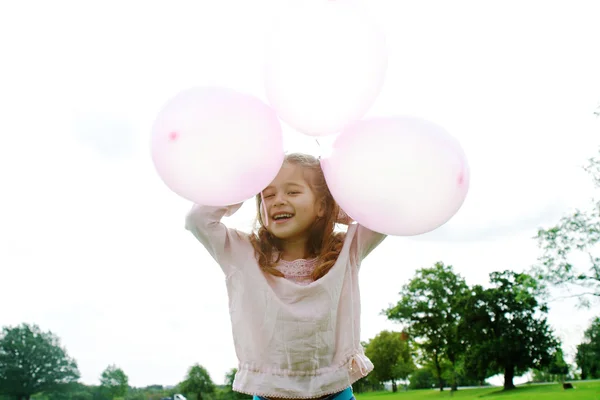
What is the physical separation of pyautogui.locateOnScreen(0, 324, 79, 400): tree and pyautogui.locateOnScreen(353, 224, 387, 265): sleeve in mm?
52539

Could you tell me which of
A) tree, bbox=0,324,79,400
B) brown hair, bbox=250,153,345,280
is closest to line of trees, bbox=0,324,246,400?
tree, bbox=0,324,79,400

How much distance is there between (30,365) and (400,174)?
54292 millimetres

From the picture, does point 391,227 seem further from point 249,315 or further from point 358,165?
point 249,315

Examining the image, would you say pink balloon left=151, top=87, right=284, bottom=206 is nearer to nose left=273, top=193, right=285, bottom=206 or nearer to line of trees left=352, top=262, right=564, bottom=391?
nose left=273, top=193, right=285, bottom=206

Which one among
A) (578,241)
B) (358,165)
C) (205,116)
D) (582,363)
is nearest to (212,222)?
(205,116)

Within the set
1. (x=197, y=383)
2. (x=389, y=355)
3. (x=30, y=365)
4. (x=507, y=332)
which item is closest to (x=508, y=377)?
(x=507, y=332)

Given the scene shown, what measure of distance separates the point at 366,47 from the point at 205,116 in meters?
0.68

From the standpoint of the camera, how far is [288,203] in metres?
2.23

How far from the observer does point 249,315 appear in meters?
2.12

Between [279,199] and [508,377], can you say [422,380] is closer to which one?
[508,377]

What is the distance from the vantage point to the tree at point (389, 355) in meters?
38.5

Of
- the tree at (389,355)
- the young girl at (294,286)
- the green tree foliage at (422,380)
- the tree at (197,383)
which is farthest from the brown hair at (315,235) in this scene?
the green tree foliage at (422,380)

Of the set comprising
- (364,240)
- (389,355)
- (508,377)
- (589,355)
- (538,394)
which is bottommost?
(538,394)

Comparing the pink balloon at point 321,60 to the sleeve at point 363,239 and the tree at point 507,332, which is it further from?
the tree at point 507,332
